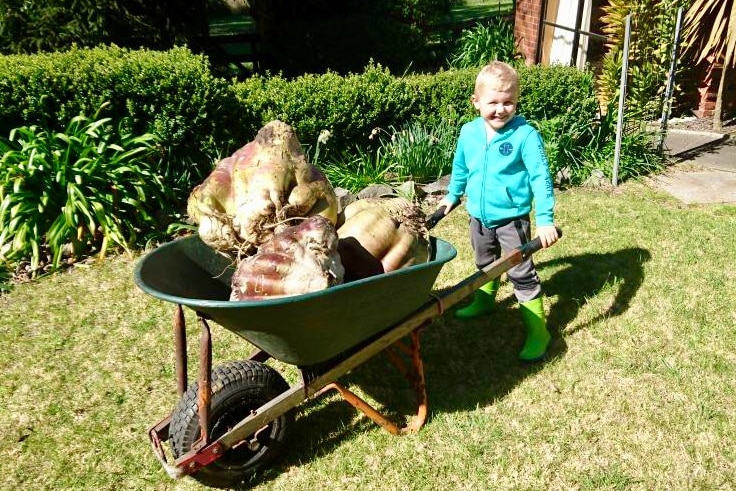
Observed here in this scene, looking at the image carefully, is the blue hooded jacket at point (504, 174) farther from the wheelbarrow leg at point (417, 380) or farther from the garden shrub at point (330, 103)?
the garden shrub at point (330, 103)

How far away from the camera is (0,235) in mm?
4441

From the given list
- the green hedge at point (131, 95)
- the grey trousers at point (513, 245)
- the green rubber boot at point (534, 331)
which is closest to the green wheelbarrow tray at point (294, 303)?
the grey trousers at point (513, 245)

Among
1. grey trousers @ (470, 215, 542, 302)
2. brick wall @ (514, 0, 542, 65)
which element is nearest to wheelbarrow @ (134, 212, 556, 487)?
grey trousers @ (470, 215, 542, 302)

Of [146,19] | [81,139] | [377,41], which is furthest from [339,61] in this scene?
[81,139]

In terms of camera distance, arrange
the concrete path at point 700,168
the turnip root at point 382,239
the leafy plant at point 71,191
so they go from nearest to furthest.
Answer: the turnip root at point 382,239, the leafy plant at point 71,191, the concrete path at point 700,168

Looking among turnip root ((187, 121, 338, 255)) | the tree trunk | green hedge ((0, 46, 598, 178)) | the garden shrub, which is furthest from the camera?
the tree trunk

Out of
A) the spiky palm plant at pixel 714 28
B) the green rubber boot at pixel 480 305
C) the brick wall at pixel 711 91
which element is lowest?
the green rubber boot at pixel 480 305

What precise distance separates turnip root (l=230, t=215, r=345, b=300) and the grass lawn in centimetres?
99

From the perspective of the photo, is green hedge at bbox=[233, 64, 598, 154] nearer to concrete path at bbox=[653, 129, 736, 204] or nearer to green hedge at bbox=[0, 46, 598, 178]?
green hedge at bbox=[0, 46, 598, 178]

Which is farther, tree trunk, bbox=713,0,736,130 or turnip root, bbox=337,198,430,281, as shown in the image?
tree trunk, bbox=713,0,736,130

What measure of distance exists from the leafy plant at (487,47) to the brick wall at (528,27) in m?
0.13

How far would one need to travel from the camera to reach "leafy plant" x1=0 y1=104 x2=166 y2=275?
4.43 m

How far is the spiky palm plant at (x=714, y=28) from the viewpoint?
6438 millimetres

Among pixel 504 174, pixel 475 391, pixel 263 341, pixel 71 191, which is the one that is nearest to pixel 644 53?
pixel 504 174
